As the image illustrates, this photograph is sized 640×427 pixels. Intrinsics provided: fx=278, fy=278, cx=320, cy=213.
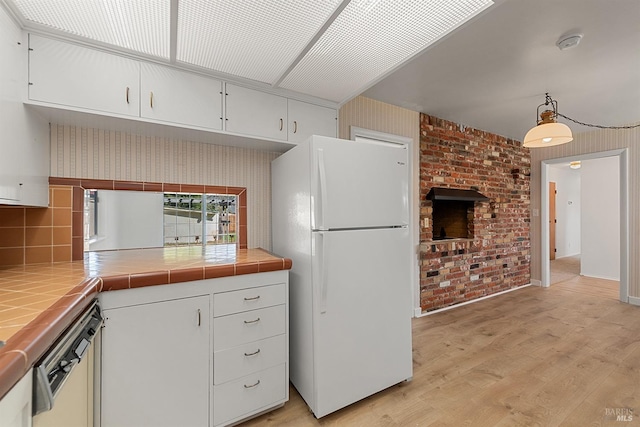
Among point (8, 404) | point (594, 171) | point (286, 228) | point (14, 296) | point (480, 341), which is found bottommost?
point (480, 341)

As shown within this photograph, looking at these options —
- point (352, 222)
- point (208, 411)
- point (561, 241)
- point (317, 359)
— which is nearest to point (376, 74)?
point (352, 222)

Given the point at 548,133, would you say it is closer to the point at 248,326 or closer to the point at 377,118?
the point at 377,118

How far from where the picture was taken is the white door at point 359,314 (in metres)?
1.62

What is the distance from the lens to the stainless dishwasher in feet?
2.49

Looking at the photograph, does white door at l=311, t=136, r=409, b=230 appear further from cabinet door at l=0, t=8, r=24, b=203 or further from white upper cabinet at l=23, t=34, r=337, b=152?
cabinet door at l=0, t=8, r=24, b=203

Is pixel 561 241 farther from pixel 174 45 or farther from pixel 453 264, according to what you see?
pixel 174 45

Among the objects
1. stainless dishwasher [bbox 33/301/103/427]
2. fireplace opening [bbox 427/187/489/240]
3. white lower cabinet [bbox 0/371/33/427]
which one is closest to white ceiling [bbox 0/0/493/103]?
stainless dishwasher [bbox 33/301/103/427]

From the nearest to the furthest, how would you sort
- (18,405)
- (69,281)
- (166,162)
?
(18,405), (69,281), (166,162)

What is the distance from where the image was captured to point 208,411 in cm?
147

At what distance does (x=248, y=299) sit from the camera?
158 cm

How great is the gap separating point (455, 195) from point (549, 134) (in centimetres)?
120

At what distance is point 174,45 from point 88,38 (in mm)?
421

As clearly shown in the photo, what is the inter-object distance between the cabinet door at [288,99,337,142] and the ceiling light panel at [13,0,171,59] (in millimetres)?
887

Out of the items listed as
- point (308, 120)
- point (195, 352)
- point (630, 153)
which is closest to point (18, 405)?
point (195, 352)
